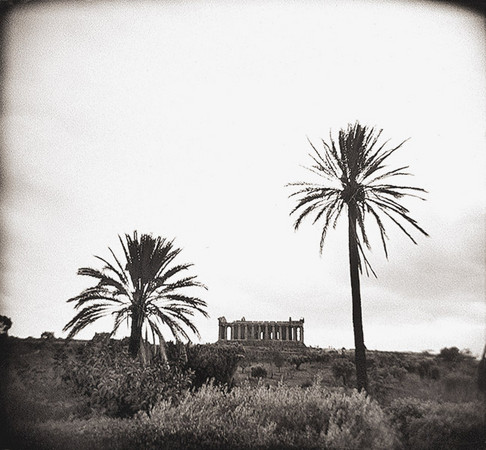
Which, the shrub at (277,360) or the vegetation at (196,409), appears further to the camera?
the shrub at (277,360)

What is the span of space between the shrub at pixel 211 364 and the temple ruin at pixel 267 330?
42.7ft

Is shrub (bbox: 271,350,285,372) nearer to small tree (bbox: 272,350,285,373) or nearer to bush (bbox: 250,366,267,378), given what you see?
small tree (bbox: 272,350,285,373)

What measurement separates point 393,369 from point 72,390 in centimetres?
1122

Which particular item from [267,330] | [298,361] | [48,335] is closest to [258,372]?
[298,361]

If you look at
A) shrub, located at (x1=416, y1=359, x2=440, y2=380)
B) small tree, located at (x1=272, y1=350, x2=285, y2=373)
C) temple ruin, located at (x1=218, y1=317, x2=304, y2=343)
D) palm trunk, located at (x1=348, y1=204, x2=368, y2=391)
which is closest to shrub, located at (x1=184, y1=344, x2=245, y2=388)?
palm trunk, located at (x1=348, y1=204, x2=368, y2=391)

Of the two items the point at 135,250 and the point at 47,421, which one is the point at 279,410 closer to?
the point at 47,421

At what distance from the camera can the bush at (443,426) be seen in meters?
8.05

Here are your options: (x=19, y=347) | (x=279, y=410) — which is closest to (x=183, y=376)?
(x=279, y=410)

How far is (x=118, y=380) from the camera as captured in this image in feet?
33.8

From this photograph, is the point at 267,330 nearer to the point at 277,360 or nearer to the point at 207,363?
the point at 277,360

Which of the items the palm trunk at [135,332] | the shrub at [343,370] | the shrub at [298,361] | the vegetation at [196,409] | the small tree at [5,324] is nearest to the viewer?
the vegetation at [196,409]

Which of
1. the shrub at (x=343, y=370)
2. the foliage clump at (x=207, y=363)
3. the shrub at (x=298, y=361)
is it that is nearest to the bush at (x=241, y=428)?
the foliage clump at (x=207, y=363)

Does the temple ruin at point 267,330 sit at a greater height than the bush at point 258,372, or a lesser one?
greater

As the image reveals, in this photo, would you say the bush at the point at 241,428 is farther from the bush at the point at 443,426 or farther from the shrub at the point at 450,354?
the shrub at the point at 450,354
